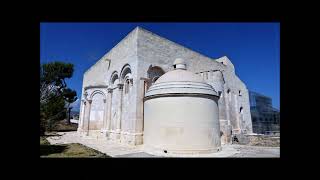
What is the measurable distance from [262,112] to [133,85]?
32.8 m

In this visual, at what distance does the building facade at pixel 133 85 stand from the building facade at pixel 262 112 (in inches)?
584

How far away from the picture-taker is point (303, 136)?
10.7 ft

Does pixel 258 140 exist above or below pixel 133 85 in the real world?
below

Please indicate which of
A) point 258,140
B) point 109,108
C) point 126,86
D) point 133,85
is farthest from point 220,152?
point 109,108

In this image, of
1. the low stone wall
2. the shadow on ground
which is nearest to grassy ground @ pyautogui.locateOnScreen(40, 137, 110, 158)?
the shadow on ground

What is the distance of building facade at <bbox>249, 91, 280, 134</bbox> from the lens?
34500mm

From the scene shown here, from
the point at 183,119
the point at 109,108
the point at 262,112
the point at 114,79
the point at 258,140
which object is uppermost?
the point at 114,79

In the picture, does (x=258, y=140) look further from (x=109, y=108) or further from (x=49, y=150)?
(x=49, y=150)

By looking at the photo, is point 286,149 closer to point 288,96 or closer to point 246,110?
point 288,96

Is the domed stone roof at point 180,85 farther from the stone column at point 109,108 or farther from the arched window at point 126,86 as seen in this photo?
the stone column at point 109,108

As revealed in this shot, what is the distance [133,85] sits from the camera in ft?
45.0

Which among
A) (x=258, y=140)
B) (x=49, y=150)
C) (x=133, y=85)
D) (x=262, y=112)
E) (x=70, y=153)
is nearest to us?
(x=70, y=153)

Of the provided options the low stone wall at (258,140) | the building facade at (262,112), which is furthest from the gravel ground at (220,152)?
the building facade at (262,112)

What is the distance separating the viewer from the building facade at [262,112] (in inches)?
1358
